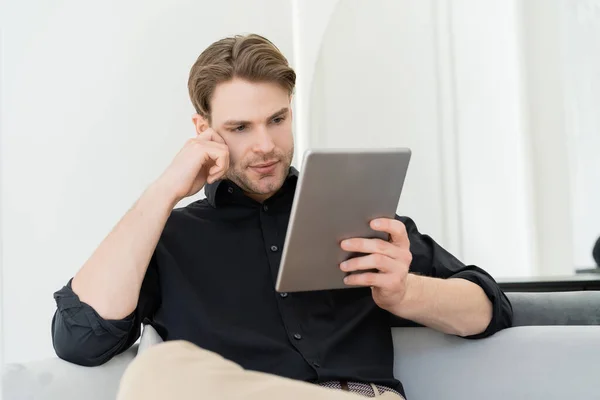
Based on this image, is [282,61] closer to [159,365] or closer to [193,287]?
[193,287]

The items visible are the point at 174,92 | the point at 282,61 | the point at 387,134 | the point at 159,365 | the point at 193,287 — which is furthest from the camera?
the point at 387,134

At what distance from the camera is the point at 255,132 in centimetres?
177

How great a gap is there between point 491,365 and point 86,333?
782 millimetres

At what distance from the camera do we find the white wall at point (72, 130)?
2.22 m

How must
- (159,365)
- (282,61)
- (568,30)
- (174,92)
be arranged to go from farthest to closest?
(568,30) → (174,92) → (282,61) → (159,365)

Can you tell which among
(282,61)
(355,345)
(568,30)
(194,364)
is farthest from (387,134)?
(194,364)

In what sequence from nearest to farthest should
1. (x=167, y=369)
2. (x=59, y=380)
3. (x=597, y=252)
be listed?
(x=167, y=369) → (x=59, y=380) → (x=597, y=252)

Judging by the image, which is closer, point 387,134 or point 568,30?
point 568,30

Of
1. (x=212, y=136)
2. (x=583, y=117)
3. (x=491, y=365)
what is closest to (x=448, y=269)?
(x=491, y=365)

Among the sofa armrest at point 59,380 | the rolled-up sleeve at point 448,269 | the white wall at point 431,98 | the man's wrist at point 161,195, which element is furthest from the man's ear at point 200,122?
the white wall at point 431,98

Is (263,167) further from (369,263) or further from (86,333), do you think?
(86,333)

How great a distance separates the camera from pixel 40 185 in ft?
7.40

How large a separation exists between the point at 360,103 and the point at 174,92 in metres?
0.96

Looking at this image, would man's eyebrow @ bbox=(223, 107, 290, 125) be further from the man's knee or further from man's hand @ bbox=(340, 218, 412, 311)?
the man's knee
